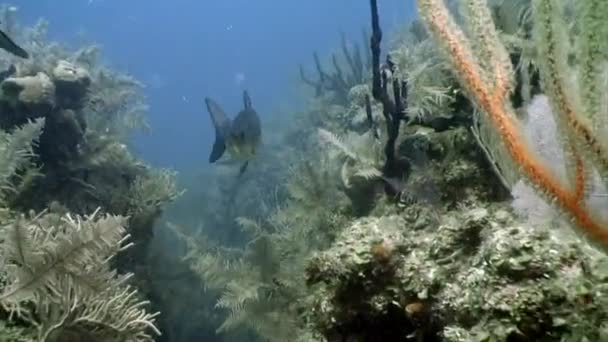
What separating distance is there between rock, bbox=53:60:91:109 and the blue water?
30.8 metres

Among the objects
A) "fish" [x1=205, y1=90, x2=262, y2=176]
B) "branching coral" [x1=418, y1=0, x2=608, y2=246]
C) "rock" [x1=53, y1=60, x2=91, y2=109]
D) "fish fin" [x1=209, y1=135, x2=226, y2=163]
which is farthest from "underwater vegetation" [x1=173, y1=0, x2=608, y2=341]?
"rock" [x1=53, y1=60, x2=91, y2=109]

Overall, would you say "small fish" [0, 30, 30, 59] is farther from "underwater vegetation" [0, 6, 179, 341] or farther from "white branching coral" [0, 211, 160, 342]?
"white branching coral" [0, 211, 160, 342]

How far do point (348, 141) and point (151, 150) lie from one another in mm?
36968

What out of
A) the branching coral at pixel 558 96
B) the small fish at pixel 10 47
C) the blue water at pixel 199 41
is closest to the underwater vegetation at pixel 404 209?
the branching coral at pixel 558 96

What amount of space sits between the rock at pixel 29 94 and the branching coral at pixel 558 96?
4.83 m

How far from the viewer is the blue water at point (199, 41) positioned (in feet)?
164

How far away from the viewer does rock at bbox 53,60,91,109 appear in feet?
19.3

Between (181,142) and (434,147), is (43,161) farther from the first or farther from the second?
(181,142)

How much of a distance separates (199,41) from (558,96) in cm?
11383

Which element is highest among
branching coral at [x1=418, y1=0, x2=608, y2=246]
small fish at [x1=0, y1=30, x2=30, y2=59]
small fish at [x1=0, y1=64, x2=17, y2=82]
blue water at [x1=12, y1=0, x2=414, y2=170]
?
branching coral at [x1=418, y1=0, x2=608, y2=246]

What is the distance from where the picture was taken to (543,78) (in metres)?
1.65

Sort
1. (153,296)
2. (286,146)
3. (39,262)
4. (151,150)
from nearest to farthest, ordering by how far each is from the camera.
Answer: (39,262)
(153,296)
(286,146)
(151,150)

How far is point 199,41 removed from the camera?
4333 inches

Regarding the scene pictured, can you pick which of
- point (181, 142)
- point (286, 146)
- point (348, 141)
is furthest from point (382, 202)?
point (181, 142)
